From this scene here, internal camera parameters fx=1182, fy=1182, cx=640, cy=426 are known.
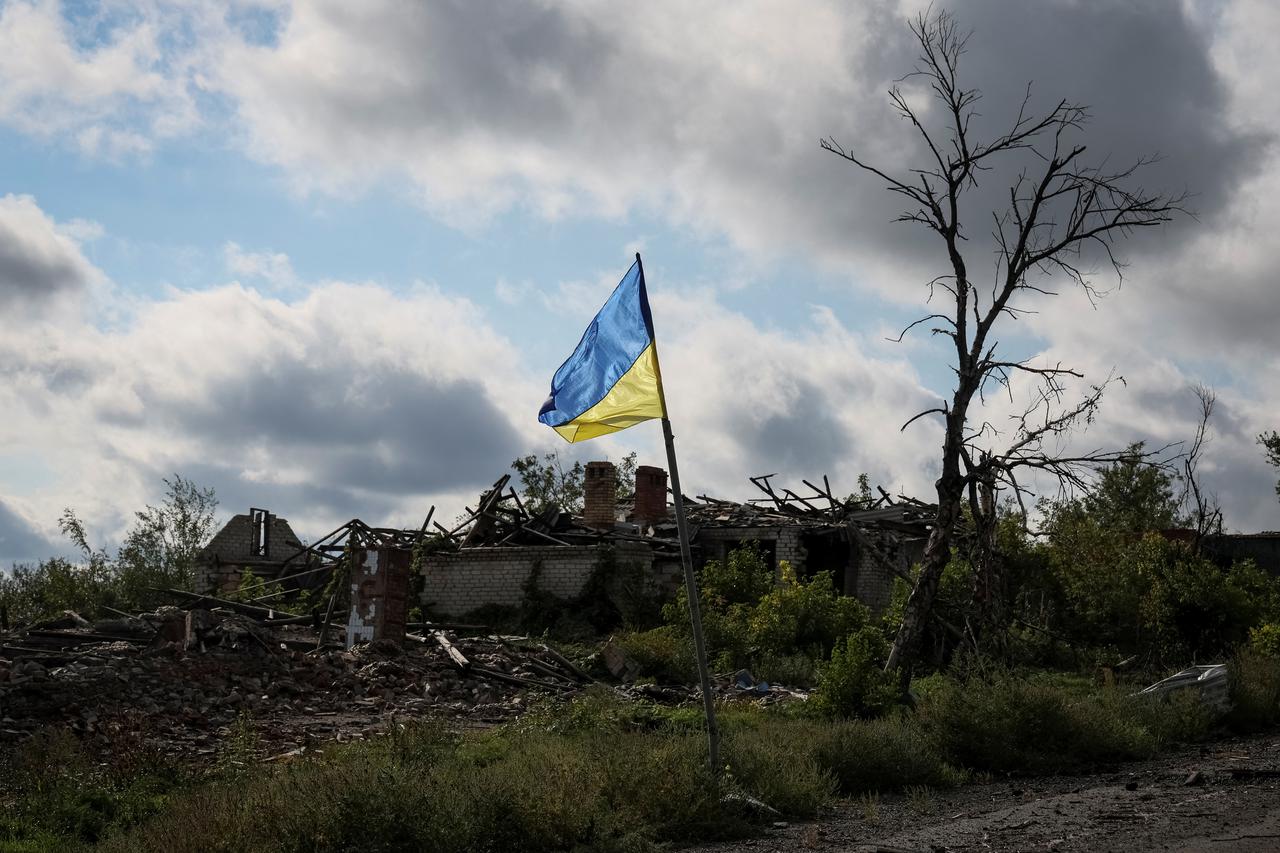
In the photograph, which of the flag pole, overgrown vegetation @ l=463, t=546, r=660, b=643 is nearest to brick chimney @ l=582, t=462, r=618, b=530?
overgrown vegetation @ l=463, t=546, r=660, b=643

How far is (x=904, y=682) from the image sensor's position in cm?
1706

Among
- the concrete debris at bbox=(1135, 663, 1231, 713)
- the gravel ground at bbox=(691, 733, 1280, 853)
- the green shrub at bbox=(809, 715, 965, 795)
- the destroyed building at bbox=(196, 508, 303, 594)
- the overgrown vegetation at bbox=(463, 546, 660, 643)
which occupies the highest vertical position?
the destroyed building at bbox=(196, 508, 303, 594)

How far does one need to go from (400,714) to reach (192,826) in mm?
8962

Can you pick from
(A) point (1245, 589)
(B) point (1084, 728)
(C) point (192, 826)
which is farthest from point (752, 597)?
(C) point (192, 826)

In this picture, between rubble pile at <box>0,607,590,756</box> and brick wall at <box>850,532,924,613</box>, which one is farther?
brick wall at <box>850,532,924,613</box>

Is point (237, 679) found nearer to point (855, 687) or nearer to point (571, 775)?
point (855, 687)

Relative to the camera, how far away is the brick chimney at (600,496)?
3102cm

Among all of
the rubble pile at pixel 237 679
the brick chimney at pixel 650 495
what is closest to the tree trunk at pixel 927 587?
the rubble pile at pixel 237 679

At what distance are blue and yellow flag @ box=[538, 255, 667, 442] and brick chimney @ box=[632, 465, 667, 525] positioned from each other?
19.6 m

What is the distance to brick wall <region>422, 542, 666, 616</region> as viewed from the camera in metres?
28.0

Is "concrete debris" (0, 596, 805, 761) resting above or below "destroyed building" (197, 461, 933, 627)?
below

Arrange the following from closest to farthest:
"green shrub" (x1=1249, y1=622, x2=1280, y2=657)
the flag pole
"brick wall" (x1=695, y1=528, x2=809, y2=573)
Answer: the flag pole < "green shrub" (x1=1249, y1=622, x2=1280, y2=657) < "brick wall" (x1=695, y1=528, x2=809, y2=573)

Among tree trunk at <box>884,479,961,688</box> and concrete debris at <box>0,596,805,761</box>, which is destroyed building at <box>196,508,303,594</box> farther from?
tree trunk at <box>884,479,961,688</box>

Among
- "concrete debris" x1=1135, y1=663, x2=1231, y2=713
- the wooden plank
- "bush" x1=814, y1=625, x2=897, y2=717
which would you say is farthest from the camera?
the wooden plank
